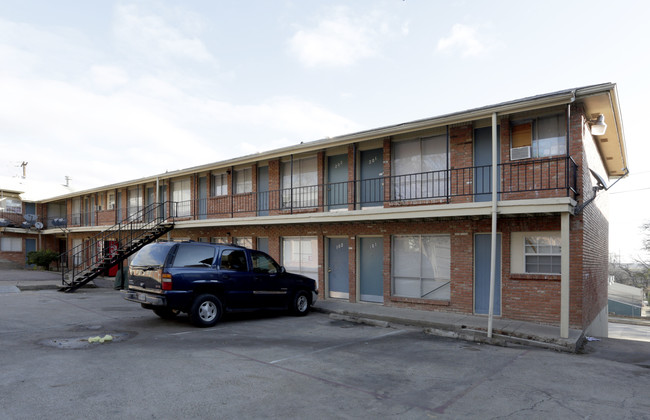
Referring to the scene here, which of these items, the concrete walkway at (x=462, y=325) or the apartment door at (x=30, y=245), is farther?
the apartment door at (x=30, y=245)

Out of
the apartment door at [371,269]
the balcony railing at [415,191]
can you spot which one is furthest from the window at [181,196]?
the apartment door at [371,269]

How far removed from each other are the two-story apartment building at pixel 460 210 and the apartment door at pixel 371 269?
0.14 feet

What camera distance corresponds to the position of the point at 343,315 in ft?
38.0

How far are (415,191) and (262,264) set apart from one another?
487cm

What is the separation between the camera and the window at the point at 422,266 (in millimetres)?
11742

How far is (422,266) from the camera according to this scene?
12.2m

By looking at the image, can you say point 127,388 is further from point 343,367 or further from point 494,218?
point 494,218

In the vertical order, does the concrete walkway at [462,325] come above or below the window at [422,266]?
below

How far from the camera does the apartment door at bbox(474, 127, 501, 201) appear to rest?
1112 centimetres

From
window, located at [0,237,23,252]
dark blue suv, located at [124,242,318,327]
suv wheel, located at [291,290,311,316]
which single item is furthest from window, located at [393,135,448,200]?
window, located at [0,237,23,252]

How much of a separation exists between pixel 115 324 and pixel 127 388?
505 centimetres

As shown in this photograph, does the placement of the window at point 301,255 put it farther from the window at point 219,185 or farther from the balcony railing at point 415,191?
the window at point 219,185

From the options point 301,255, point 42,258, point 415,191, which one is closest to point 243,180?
point 301,255

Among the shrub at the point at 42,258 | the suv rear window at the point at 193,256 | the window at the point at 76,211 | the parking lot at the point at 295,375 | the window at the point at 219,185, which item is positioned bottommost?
the shrub at the point at 42,258
